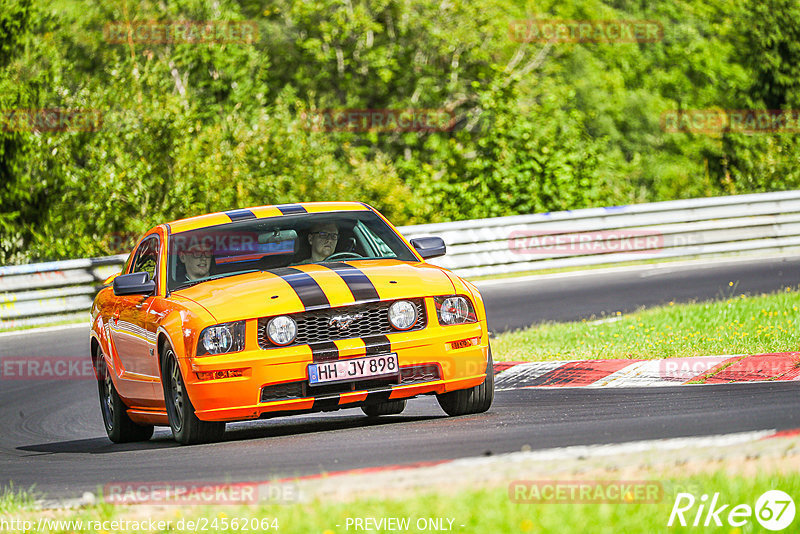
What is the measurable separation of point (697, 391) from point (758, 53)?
23.7 meters

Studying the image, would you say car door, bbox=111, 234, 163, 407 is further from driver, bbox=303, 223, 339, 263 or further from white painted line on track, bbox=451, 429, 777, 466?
white painted line on track, bbox=451, 429, 777, 466

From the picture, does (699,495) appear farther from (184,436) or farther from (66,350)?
(66,350)

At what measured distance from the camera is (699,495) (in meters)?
4.28

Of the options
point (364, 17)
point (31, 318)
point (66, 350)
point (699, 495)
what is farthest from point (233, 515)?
point (364, 17)

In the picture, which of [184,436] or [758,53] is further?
[758,53]

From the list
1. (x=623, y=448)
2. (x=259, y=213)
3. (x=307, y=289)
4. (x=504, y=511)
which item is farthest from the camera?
(x=259, y=213)

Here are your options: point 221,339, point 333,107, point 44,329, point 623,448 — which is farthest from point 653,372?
point 333,107

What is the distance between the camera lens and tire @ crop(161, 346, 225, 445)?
284 inches

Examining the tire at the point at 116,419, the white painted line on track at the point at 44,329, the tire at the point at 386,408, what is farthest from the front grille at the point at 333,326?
the white painted line on track at the point at 44,329

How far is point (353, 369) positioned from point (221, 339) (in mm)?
787

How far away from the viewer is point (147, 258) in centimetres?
893

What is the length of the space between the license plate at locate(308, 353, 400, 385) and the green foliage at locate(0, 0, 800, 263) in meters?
13.8

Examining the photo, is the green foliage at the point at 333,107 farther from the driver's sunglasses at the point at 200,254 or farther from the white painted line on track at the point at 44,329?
the driver's sunglasses at the point at 200,254

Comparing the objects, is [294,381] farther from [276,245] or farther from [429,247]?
[429,247]
